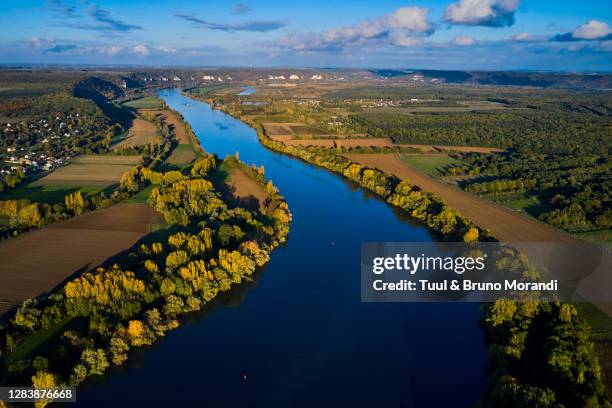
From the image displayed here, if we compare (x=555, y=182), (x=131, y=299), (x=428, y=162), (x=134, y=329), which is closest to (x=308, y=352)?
(x=134, y=329)

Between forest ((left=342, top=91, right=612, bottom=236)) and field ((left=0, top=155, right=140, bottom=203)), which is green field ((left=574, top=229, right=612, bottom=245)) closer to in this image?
forest ((left=342, top=91, right=612, bottom=236))

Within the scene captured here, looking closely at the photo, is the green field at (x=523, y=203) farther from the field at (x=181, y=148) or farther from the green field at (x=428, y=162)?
the field at (x=181, y=148)

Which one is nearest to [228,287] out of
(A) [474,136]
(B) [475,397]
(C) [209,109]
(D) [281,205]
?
(D) [281,205]

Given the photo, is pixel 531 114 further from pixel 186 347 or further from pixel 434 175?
pixel 186 347

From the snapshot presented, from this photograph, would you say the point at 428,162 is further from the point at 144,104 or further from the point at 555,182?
the point at 144,104

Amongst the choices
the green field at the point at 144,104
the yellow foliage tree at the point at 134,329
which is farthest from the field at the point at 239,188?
the green field at the point at 144,104

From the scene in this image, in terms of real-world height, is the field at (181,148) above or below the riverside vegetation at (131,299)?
above

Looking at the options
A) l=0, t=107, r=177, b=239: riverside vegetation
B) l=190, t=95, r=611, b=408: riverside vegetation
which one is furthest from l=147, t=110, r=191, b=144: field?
l=190, t=95, r=611, b=408: riverside vegetation
